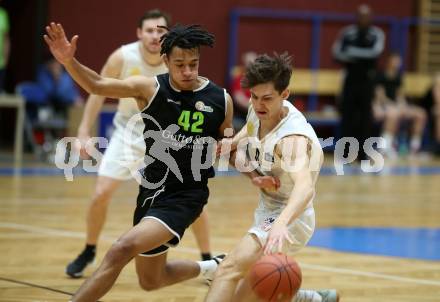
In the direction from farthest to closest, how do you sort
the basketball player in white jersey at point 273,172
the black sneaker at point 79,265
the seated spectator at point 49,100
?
the seated spectator at point 49,100 < the black sneaker at point 79,265 < the basketball player in white jersey at point 273,172

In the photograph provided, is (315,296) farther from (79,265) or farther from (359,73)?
(359,73)

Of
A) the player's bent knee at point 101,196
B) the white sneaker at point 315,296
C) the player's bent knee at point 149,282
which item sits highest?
the player's bent knee at point 101,196

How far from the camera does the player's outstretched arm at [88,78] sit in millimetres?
5188

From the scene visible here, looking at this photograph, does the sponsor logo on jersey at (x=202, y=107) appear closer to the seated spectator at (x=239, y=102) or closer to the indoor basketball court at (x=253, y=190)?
the indoor basketball court at (x=253, y=190)

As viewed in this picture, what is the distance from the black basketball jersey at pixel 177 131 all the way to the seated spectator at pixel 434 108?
12881mm

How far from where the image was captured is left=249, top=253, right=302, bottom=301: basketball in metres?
4.85

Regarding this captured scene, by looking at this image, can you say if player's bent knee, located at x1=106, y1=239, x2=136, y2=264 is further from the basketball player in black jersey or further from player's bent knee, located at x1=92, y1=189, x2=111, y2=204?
player's bent knee, located at x1=92, y1=189, x2=111, y2=204

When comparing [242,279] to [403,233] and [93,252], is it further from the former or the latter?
[403,233]

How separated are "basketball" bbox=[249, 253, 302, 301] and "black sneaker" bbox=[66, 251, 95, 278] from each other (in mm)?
2436

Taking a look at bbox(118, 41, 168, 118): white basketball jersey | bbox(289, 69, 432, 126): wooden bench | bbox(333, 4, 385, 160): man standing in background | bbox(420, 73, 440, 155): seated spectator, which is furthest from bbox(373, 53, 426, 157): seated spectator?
bbox(118, 41, 168, 118): white basketball jersey

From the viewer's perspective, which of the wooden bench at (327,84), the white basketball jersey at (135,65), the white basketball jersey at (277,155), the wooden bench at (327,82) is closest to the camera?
the white basketball jersey at (277,155)

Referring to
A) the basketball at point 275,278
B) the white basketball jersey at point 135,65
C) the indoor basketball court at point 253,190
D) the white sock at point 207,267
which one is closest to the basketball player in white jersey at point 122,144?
the white basketball jersey at point 135,65

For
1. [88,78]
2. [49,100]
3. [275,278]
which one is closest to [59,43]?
[88,78]

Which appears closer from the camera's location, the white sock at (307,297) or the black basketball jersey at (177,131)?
the black basketball jersey at (177,131)
